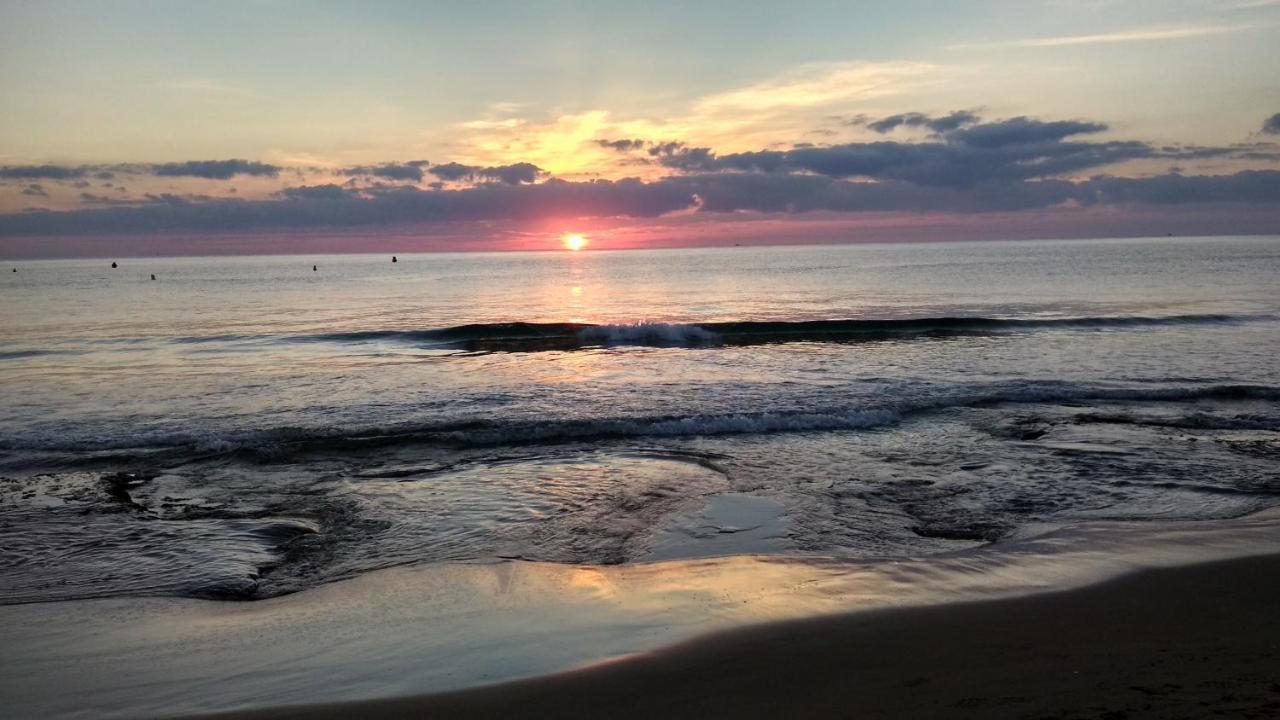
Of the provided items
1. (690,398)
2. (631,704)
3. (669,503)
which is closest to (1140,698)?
(631,704)

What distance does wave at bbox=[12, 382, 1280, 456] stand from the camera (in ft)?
44.4

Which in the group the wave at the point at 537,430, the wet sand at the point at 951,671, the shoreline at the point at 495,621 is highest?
the wet sand at the point at 951,671

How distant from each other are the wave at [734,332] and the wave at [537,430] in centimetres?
1401

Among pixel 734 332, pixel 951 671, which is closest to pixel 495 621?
pixel 951 671

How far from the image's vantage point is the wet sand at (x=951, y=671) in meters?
4.59

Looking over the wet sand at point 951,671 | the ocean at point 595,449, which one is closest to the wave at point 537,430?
the ocean at point 595,449

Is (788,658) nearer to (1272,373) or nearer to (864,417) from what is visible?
(864,417)

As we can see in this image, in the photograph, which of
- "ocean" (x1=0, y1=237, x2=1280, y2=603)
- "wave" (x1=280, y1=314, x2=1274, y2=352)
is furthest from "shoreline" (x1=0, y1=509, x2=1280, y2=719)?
"wave" (x1=280, y1=314, x2=1274, y2=352)

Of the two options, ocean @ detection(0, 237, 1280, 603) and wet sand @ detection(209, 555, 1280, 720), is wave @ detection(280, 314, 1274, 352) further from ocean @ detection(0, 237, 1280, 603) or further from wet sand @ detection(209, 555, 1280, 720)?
wet sand @ detection(209, 555, 1280, 720)

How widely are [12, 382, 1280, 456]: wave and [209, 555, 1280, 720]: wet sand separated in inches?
317

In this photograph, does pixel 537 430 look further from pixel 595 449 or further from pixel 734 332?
pixel 734 332

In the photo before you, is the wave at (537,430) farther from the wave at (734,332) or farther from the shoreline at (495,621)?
the wave at (734,332)

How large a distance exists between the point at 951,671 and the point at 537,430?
9941 millimetres

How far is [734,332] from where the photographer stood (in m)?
33.6
